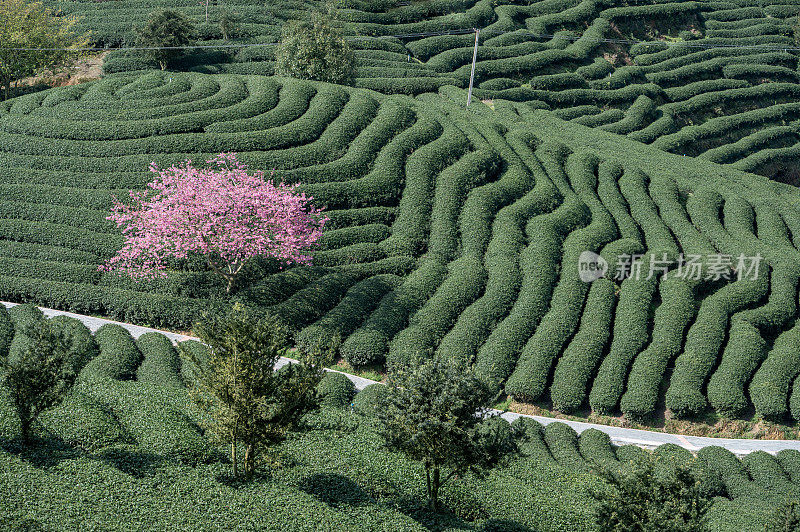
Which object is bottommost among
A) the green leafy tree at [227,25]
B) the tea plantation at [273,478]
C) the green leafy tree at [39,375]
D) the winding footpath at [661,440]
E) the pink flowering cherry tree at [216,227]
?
the winding footpath at [661,440]

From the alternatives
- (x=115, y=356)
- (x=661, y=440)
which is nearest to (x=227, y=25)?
(x=115, y=356)

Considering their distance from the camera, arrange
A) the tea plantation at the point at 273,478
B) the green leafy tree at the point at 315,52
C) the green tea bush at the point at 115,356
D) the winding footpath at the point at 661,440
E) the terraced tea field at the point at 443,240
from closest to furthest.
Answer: the tea plantation at the point at 273,478 → the green tea bush at the point at 115,356 → the winding footpath at the point at 661,440 → the terraced tea field at the point at 443,240 → the green leafy tree at the point at 315,52

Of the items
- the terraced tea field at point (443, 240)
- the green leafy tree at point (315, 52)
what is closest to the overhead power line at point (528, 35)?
the green leafy tree at point (315, 52)

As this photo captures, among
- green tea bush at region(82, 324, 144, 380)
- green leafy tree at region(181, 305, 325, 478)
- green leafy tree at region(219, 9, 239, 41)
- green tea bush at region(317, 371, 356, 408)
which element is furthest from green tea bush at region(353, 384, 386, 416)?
green leafy tree at region(219, 9, 239, 41)

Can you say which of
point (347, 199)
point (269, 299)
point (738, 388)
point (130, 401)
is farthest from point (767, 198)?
point (130, 401)

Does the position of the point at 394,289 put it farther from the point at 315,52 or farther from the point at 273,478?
the point at 315,52

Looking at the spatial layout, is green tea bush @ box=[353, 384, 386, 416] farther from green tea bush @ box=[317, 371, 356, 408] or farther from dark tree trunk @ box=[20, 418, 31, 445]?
dark tree trunk @ box=[20, 418, 31, 445]

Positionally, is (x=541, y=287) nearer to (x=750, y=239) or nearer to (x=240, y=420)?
(x=750, y=239)

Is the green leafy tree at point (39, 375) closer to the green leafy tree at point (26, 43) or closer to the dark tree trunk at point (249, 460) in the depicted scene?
the dark tree trunk at point (249, 460)
